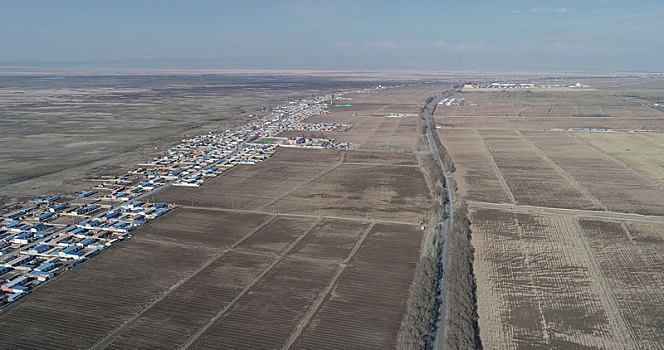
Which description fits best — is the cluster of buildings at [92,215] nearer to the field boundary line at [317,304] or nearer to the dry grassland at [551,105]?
the field boundary line at [317,304]

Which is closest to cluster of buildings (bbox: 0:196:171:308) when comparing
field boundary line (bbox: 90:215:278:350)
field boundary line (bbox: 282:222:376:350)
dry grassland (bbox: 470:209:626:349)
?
field boundary line (bbox: 90:215:278:350)

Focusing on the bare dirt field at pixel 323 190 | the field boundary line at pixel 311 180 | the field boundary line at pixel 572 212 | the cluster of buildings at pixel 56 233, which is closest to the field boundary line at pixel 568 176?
the field boundary line at pixel 572 212

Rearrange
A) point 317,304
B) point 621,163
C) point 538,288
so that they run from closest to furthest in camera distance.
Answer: point 317,304 → point 538,288 → point 621,163

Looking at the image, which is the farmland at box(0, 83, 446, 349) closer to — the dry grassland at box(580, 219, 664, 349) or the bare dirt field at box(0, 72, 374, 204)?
the dry grassland at box(580, 219, 664, 349)

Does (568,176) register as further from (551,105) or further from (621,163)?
(551,105)

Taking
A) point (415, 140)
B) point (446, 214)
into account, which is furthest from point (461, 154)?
point (446, 214)

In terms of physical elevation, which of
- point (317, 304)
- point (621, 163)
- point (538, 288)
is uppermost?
point (621, 163)

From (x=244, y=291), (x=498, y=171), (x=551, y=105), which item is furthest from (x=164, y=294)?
(x=551, y=105)
